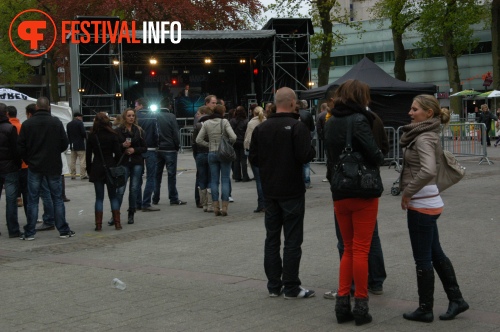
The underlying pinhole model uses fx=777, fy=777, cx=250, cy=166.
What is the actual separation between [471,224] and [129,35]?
20.5 meters

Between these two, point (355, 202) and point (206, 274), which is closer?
point (355, 202)

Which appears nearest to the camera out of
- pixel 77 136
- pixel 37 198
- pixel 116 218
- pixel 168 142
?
pixel 37 198

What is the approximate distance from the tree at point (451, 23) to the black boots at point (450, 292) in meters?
40.7

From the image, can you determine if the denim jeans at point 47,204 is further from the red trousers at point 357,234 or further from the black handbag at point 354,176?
the black handbag at point 354,176

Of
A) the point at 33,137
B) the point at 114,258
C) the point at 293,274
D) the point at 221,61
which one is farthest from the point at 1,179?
the point at 221,61

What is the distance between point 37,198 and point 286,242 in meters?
5.28

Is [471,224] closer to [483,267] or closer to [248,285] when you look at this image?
[483,267]

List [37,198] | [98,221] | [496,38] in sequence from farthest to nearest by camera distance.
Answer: [496,38]
[98,221]
[37,198]

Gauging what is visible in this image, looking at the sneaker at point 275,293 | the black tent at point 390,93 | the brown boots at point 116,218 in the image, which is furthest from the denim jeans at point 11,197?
the black tent at point 390,93

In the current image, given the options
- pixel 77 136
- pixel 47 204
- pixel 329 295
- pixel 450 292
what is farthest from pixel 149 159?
pixel 450 292

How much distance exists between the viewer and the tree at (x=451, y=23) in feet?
156

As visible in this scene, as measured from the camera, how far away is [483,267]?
310 inches

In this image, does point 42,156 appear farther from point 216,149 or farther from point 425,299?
point 425,299

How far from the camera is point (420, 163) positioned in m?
5.82
